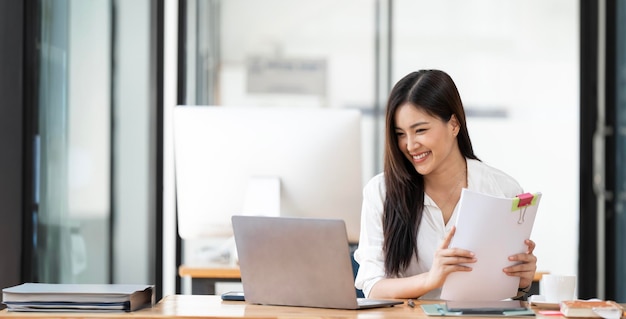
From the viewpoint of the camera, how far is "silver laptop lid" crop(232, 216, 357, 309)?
1.80 m

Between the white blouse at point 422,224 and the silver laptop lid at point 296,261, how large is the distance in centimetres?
47

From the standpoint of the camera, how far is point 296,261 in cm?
185

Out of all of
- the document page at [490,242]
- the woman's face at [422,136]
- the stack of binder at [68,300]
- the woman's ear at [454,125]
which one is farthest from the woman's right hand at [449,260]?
the stack of binder at [68,300]

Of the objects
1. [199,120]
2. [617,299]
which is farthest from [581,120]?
Result: [199,120]

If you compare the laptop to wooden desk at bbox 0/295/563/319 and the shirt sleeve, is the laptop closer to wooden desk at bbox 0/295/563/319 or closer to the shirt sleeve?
wooden desk at bbox 0/295/563/319

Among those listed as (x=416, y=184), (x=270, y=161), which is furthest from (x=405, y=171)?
(x=270, y=161)

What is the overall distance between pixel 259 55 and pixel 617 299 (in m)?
2.41

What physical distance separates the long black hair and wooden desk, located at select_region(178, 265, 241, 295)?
0.99 meters

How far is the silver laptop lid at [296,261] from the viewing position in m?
1.80

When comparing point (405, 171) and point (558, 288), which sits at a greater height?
point (405, 171)

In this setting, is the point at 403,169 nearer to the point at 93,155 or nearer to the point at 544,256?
the point at 93,155

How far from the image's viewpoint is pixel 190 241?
175 inches

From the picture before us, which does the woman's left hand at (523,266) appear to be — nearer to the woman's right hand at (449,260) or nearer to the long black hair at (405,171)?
the woman's right hand at (449,260)

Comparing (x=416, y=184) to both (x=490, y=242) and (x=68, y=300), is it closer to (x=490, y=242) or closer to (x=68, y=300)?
(x=490, y=242)
